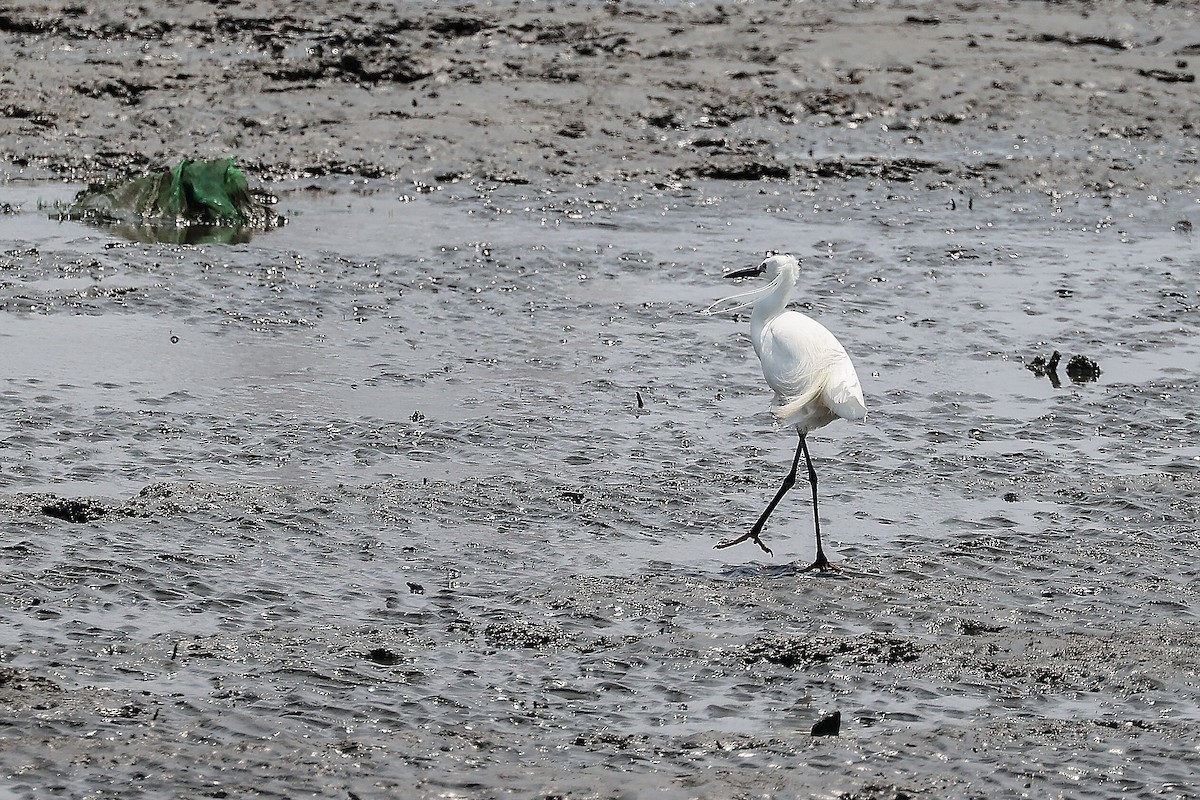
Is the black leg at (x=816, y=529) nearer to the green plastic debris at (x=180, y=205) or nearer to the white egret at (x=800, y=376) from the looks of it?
the white egret at (x=800, y=376)

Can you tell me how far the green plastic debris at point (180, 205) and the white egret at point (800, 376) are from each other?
5.36 m

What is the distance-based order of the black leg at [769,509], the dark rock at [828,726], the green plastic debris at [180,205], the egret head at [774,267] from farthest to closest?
the green plastic debris at [180,205], the egret head at [774,267], the black leg at [769,509], the dark rock at [828,726]

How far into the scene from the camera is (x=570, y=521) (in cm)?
721

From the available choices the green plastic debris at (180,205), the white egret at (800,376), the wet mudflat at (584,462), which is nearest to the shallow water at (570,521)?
the wet mudflat at (584,462)

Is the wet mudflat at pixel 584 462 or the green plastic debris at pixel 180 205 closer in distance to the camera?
the wet mudflat at pixel 584 462

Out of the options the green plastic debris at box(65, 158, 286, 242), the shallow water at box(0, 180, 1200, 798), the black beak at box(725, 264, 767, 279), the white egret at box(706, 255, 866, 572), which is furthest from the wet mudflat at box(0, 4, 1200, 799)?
the black beak at box(725, 264, 767, 279)

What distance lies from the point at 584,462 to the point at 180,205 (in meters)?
5.44

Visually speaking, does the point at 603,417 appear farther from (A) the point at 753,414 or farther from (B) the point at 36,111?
(B) the point at 36,111

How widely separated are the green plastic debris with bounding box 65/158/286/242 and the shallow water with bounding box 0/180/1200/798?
1.29 feet

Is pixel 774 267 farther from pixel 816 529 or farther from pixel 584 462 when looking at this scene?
pixel 816 529

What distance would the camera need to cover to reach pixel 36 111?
14844mm

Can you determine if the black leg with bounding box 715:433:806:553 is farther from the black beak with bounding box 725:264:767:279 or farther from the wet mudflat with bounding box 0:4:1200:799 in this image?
the black beak with bounding box 725:264:767:279

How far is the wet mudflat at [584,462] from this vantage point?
5.32 meters

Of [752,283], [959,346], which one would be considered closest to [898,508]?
[959,346]
